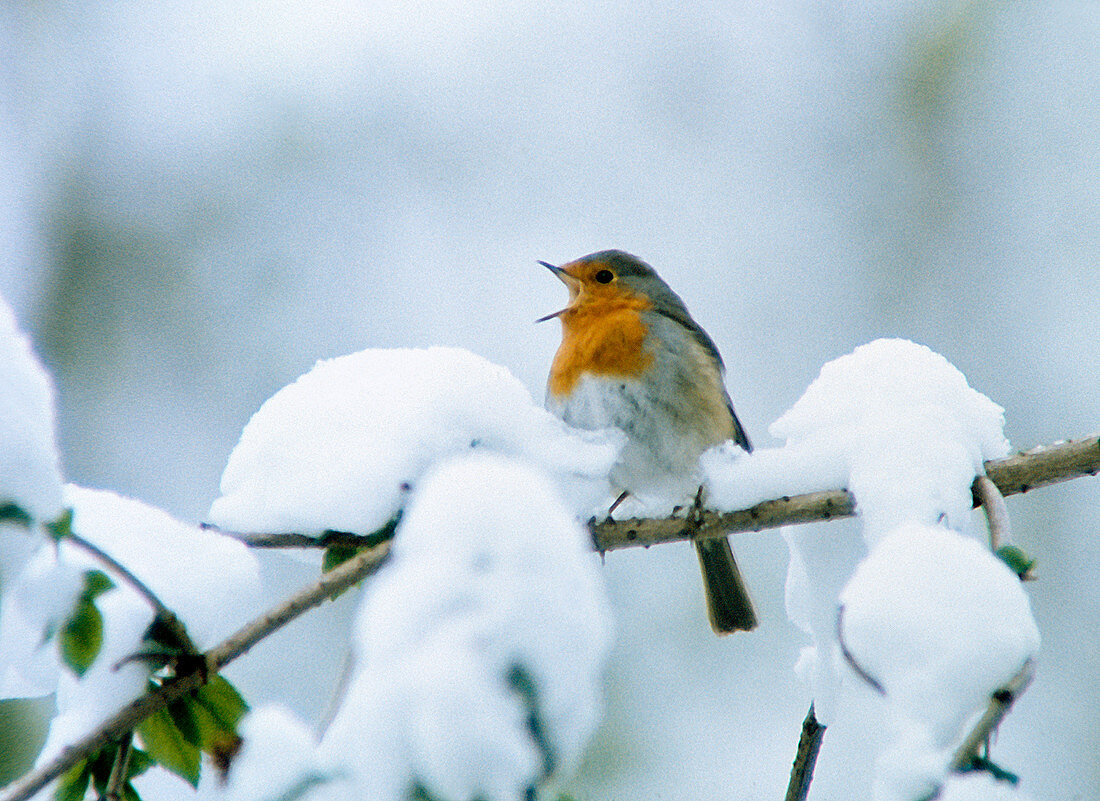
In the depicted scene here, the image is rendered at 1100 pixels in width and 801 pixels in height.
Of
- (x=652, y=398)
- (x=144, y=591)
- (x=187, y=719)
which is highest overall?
(x=652, y=398)

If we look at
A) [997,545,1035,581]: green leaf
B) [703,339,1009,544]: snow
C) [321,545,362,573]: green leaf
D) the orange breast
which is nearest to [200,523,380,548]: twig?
[321,545,362,573]: green leaf

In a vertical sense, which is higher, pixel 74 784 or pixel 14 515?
pixel 14 515

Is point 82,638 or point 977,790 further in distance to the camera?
point 82,638

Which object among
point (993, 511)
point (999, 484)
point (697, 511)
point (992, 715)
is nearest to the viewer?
point (992, 715)

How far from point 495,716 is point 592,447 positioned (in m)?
1.29

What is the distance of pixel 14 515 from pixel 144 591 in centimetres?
33

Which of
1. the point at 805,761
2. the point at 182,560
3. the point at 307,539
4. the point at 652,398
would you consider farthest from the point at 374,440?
the point at 652,398

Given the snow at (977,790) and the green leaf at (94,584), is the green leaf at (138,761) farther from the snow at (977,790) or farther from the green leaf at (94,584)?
the snow at (977,790)

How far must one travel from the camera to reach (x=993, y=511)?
1451 mm

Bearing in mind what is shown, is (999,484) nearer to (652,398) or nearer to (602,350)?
(652,398)

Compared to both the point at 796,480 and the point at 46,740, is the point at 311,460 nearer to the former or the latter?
the point at 46,740

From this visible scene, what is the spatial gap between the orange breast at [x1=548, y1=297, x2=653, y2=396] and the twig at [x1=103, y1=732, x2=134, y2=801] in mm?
2214

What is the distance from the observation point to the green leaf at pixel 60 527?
1004mm

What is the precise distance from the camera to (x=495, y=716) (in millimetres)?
675
